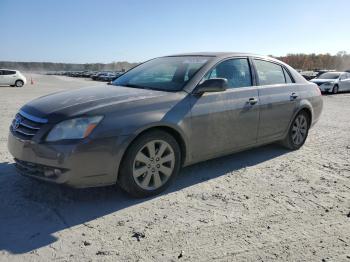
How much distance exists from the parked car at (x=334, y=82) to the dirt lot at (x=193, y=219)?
1857cm

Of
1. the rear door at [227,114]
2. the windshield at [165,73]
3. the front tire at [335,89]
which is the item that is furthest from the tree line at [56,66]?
the rear door at [227,114]

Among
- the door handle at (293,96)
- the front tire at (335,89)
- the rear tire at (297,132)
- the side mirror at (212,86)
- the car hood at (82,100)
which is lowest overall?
the front tire at (335,89)

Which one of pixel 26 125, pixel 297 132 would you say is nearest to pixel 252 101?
pixel 297 132

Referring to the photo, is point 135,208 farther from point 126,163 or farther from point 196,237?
point 196,237

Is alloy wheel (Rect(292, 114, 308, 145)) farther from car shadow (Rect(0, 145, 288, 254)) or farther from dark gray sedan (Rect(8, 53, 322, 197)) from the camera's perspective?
car shadow (Rect(0, 145, 288, 254))

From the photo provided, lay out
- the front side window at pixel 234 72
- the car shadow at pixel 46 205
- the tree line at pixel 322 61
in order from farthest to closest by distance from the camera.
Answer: the tree line at pixel 322 61 → the front side window at pixel 234 72 → the car shadow at pixel 46 205

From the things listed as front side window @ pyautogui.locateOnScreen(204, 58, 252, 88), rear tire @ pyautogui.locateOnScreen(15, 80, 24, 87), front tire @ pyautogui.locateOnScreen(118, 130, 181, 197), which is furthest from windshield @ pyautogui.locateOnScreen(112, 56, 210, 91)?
rear tire @ pyautogui.locateOnScreen(15, 80, 24, 87)

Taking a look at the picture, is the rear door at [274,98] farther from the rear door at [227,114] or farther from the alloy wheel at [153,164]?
the alloy wheel at [153,164]

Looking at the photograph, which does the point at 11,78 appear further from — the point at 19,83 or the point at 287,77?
the point at 287,77

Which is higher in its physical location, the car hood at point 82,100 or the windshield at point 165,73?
the windshield at point 165,73

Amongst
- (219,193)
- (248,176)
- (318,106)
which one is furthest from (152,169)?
(318,106)

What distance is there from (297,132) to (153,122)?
3428mm

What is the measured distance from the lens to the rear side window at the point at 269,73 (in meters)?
5.64

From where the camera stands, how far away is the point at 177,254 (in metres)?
3.02
